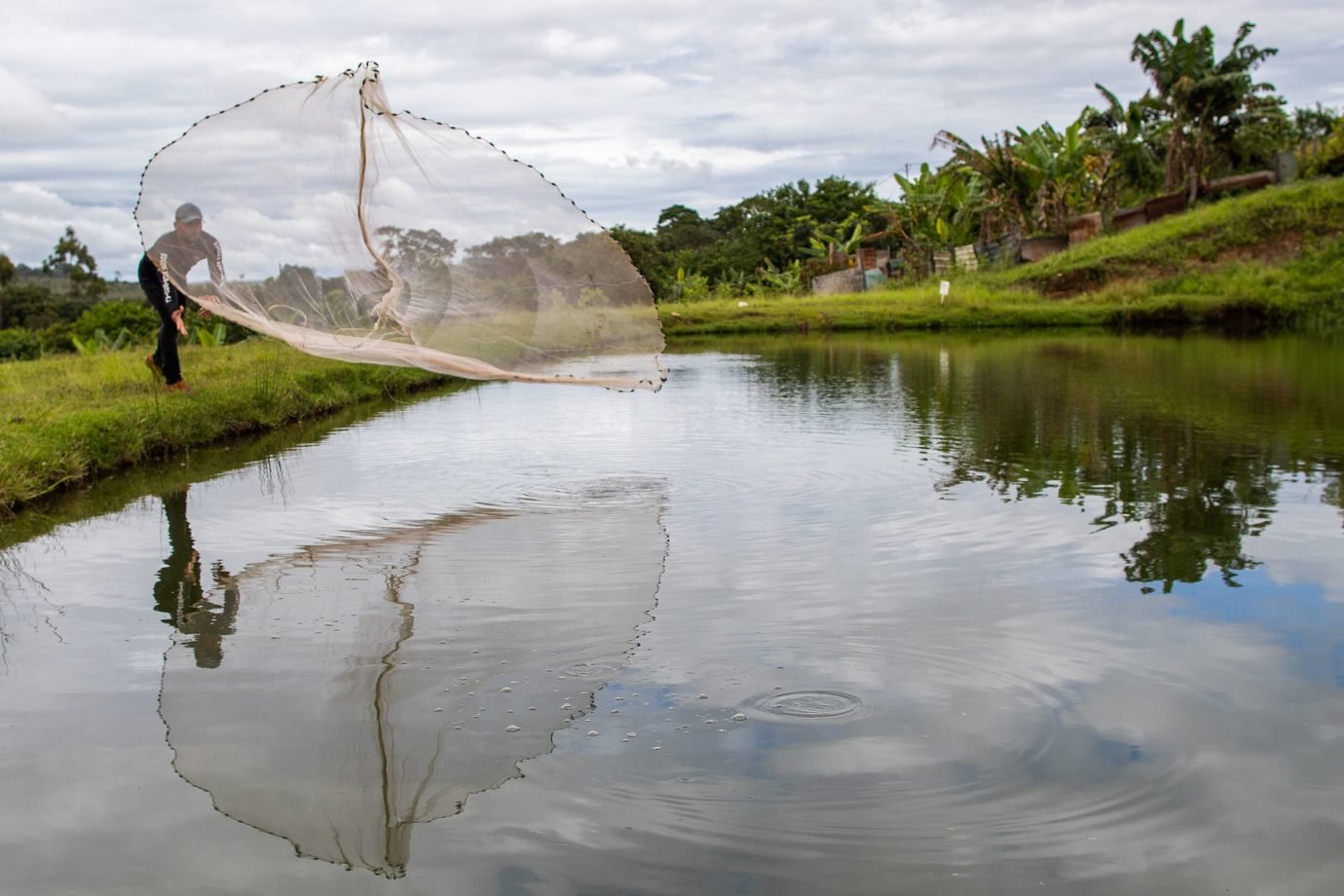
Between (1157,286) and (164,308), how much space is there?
931 inches

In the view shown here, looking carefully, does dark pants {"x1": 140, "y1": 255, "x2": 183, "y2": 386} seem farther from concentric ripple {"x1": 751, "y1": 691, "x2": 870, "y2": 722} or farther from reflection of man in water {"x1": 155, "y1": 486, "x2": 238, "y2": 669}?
concentric ripple {"x1": 751, "y1": 691, "x2": 870, "y2": 722}

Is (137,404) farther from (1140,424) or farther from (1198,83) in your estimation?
(1198,83)

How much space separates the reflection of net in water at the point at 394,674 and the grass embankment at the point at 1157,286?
72.6 feet

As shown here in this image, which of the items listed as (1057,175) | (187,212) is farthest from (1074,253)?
(187,212)

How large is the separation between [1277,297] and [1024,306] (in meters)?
4.98

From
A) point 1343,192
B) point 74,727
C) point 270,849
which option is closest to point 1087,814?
point 270,849

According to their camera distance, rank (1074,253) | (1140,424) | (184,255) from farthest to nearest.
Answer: (1074,253) < (1140,424) < (184,255)

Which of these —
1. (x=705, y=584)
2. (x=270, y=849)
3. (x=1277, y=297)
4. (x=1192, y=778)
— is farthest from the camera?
(x=1277, y=297)

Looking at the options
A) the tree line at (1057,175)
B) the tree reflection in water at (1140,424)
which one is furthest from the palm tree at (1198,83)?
the tree reflection in water at (1140,424)

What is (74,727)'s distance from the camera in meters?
3.93

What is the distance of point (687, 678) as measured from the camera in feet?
13.7

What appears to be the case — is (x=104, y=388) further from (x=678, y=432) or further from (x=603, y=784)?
(x=603, y=784)

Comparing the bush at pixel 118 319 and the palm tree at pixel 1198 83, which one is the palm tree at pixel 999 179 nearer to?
the palm tree at pixel 1198 83

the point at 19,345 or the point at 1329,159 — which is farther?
the point at 1329,159
